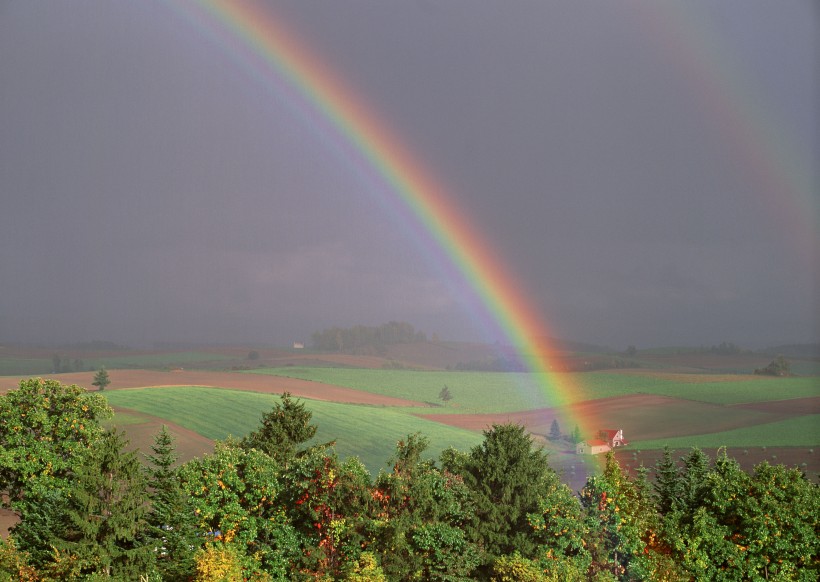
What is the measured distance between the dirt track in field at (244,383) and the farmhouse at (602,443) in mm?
53017

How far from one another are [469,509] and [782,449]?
326 ft

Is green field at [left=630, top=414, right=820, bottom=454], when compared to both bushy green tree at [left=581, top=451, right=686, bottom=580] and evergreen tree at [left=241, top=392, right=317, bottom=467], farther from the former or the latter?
bushy green tree at [left=581, top=451, right=686, bottom=580]

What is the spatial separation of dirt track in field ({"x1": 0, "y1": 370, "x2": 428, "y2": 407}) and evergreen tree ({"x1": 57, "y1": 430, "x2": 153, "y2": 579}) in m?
119

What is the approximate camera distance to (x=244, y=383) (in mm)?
168250

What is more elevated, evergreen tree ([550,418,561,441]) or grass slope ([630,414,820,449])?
grass slope ([630,414,820,449])

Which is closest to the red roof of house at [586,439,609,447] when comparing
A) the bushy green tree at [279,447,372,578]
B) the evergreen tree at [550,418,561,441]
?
the evergreen tree at [550,418,561,441]

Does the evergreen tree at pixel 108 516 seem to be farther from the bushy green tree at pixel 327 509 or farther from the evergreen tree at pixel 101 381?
the evergreen tree at pixel 101 381

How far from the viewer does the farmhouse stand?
128750 millimetres

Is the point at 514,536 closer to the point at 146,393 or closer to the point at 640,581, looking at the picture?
the point at 640,581

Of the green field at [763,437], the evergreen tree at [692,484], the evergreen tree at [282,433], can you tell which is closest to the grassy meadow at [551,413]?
the green field at [763,437]

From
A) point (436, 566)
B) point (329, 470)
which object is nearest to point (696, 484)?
point (436, 566)

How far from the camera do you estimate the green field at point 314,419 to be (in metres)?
128

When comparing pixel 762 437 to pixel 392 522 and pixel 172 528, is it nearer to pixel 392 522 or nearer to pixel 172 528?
pixel 392 522

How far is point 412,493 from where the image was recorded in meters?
36.8
